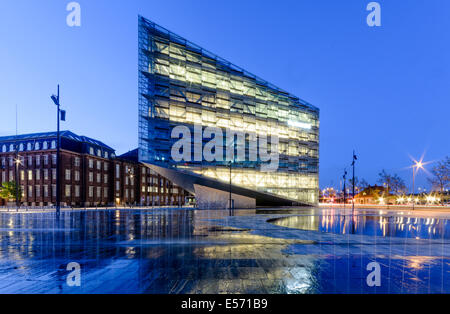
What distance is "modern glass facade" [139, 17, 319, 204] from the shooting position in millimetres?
43219

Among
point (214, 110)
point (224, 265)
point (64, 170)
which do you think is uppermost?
point (214, 110)

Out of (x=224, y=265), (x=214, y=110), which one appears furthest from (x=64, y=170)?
(x=224, y=265)

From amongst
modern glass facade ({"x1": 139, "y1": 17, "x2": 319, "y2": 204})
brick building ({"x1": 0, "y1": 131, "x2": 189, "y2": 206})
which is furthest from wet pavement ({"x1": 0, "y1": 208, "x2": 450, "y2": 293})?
brick building ({"x1": 0, "y1": 131, "x2": 189, "y2": 206})

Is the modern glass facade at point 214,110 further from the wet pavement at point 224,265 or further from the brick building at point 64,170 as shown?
the wet pavement at point 224,265

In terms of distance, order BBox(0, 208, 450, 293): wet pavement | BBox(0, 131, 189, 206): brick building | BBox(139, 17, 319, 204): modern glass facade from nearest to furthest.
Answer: BBox(0, 208, 450, 293): wet pavement
BBox(139, 17, 319, 204): modern glass facade
BBox(0, 131, 189, 206): brick building

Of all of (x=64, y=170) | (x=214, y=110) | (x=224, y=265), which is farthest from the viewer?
(x=64, y=170)

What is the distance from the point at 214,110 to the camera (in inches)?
1928

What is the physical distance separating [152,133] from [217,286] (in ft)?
130

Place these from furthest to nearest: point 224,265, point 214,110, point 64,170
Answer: point 64,170 → point 214,110 → point 224,265

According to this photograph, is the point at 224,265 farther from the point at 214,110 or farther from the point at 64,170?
the point at 64,170

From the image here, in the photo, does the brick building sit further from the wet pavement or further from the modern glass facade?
the wet pavement

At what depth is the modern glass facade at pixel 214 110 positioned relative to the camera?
43.2m

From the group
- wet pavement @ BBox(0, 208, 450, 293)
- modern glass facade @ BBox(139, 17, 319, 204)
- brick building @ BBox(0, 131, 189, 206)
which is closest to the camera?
wet pavement @ BBox(0, 208, 450, 293)
